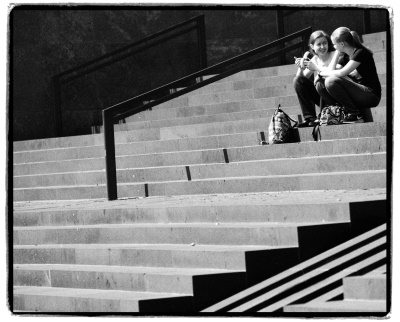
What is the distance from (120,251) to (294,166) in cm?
214

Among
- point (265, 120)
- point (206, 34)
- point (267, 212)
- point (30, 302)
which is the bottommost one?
point (30, 302)

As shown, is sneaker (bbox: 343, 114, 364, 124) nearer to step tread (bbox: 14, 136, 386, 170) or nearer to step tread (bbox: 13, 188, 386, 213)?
Result: step tread (bbox: 14, 136, 386, 170)

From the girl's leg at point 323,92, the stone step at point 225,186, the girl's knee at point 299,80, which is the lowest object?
the stone step at point 225,186

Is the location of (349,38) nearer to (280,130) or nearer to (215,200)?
(280,130)

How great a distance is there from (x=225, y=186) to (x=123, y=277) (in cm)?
248

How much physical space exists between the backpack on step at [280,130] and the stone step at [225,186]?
0.64 metres

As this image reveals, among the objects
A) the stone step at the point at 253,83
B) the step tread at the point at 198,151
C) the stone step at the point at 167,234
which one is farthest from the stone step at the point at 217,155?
the stone step at the point at 253,83

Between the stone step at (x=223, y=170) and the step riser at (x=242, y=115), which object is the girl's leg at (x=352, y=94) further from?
the step riser at (x=242, y=115)

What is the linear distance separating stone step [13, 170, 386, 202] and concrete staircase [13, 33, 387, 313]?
13 mm

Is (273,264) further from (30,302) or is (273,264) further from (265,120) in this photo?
(265,120)

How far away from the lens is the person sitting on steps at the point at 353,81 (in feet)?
39.4

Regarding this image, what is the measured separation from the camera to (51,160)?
15.4m

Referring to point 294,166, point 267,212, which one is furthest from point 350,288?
point 294,166

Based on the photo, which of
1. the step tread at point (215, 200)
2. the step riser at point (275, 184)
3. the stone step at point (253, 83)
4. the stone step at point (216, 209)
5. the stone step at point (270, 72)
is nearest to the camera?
the stone step at point (216, 209)
